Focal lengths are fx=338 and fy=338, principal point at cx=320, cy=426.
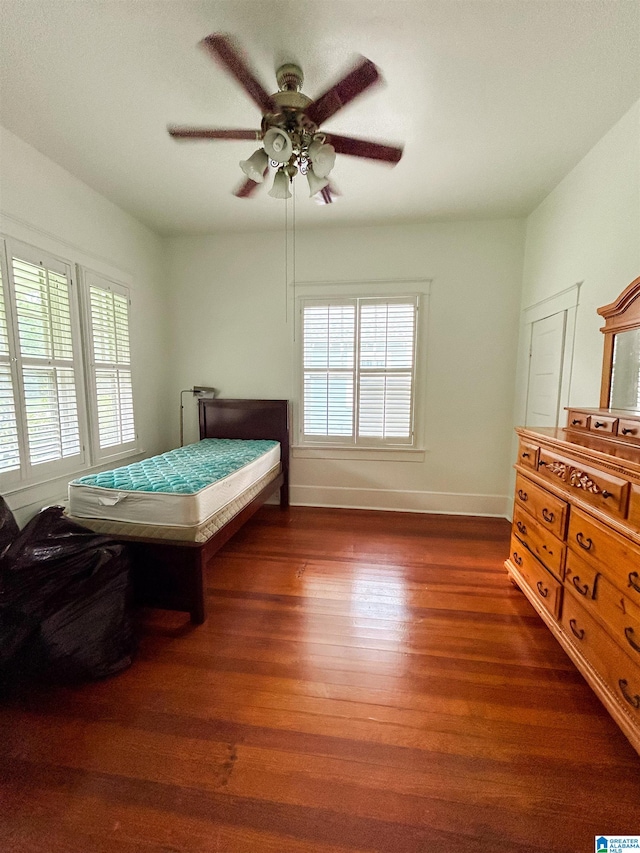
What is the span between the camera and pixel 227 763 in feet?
3.96

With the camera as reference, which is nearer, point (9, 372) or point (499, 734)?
point (499, 734)

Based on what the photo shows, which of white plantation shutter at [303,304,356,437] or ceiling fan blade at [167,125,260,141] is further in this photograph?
white plantation shutter at [303,304,356,437]

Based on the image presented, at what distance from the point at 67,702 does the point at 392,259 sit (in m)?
3.86

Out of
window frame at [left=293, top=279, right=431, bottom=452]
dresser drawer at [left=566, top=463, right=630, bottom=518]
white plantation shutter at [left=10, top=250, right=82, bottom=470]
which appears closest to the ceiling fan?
white plantation shutter at [left=10, top=250, right=82, bottom=470]

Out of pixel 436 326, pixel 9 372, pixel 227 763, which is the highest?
pixel 436 326

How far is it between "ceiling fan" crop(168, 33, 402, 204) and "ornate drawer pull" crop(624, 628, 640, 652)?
2297 mm

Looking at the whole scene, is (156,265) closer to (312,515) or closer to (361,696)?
(312,515)

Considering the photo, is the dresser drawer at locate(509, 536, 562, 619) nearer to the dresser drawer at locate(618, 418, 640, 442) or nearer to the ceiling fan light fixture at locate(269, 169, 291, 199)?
the dresser drawer at locate(618, 418, 640, 442)

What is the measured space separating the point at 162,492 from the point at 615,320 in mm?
2710

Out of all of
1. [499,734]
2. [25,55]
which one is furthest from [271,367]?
[499,734]

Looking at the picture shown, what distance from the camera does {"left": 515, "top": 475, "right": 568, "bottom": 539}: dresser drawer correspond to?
1684 millimetres

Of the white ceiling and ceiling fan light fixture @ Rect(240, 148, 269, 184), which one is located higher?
the white ceiling

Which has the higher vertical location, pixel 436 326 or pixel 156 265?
pixel 156 265

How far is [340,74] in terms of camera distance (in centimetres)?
135
